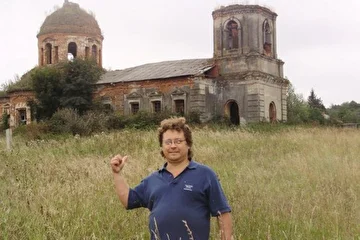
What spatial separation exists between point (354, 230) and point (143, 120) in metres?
20.2

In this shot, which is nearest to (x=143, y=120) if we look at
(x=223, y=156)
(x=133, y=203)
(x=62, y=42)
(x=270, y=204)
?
(x=62, y=42)

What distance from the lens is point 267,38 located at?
25844mm

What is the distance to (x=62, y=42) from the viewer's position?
3259 centimetres

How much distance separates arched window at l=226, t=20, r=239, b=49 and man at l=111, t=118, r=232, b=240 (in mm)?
22308

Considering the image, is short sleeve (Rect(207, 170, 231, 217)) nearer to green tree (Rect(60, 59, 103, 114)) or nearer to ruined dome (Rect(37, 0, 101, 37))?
green tree (Rect(60, 59, 103, 114))

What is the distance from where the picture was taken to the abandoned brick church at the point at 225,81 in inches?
950

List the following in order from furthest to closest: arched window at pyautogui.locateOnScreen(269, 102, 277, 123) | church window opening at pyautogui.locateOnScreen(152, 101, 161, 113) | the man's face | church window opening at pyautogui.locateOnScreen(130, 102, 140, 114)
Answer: church window opening at pyautogui.locateOnScreen(130, 102, 140, 114) < church window opening at pyautogui.locateOnScreen(152, 101, 161, 113) < arched window at pyautogui.locateOnScreen(269, 102, 277, 123) < the man's face

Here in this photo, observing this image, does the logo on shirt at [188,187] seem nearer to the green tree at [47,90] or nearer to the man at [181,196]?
the man at [181,196]

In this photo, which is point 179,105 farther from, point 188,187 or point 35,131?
point 188,187

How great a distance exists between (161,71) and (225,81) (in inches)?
166

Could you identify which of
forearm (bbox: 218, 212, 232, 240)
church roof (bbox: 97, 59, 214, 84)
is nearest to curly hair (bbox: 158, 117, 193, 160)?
forearm (bbox: 218, 212, 232, 240)

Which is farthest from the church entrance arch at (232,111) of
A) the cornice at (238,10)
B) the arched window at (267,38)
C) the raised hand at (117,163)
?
the raised hand at (117,163)

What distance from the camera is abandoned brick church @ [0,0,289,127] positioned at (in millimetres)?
24141

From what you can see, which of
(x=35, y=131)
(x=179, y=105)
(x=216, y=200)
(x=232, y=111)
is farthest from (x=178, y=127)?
(x=232, y=111)
